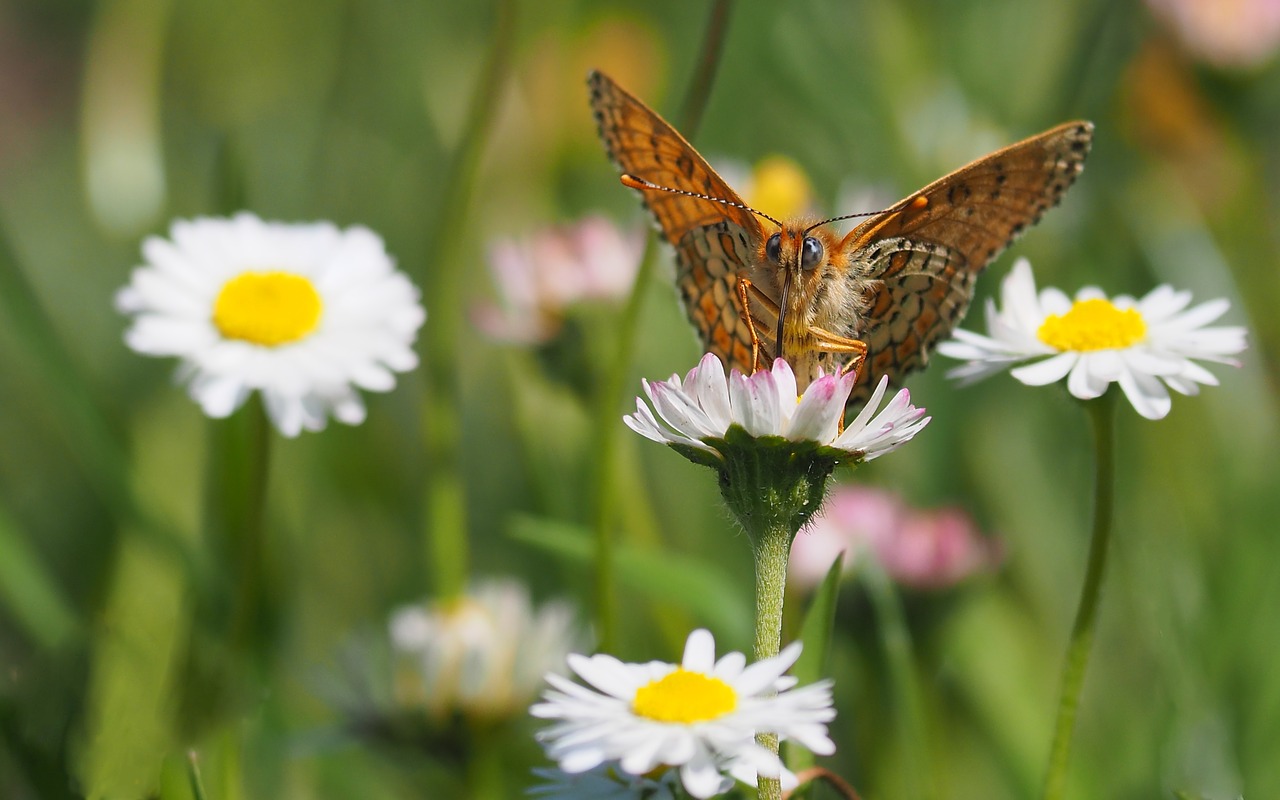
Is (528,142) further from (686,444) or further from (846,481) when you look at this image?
(686,444)

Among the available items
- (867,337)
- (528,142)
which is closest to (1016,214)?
(867,337)

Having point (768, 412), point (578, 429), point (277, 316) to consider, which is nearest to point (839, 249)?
point (768, 412)

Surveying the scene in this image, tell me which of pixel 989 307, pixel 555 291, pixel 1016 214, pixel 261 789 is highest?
pixel 555 291

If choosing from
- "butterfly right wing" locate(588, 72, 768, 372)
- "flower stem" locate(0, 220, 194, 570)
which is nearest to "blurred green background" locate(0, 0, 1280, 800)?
"flower stem" locate(0, 220, 194, 570)

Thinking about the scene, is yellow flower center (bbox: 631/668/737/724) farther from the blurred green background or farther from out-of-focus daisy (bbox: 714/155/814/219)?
out-of-focus daisy (bbox: 714/155/814/219)

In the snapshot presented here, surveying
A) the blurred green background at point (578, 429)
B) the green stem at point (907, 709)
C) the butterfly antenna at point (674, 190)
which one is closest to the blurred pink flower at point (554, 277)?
the blurred green background at point (578, 429)

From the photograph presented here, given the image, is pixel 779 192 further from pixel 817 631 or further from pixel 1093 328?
pixel 817 631

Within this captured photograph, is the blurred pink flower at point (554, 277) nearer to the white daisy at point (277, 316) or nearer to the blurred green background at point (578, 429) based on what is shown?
the blurred green background at point (578, 429)
